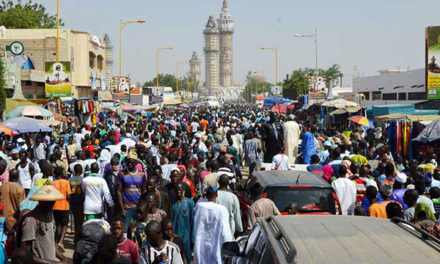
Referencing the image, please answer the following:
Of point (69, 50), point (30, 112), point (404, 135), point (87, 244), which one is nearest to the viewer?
point (87, 244)

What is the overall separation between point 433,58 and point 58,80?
1499 centimetres

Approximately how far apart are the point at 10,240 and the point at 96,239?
1.41 m

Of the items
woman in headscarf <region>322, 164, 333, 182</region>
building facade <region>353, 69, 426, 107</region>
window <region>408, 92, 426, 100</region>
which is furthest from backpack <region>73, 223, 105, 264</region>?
window <region>408, 92, 426, 100</region>

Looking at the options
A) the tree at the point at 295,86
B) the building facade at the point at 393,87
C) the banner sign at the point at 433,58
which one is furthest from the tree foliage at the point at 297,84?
the banner sign at the point at 433,58

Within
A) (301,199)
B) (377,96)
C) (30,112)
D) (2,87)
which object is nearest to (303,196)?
(301,199)

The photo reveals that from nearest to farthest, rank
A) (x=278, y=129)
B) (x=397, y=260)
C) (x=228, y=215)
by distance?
(x=397, y=260) → (x=228, y=215) → (x=278, y=129)

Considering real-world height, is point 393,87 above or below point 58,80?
below

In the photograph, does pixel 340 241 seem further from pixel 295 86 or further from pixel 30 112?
pixel 295 86

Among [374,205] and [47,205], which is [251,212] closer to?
[374,205]

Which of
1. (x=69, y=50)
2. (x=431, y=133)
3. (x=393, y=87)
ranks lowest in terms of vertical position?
(x=431, y=133)

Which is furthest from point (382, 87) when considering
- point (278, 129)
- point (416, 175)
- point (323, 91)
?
point (416, 175)

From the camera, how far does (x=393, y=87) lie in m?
48.2

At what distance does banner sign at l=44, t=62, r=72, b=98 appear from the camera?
1144 inches

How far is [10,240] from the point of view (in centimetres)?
718
